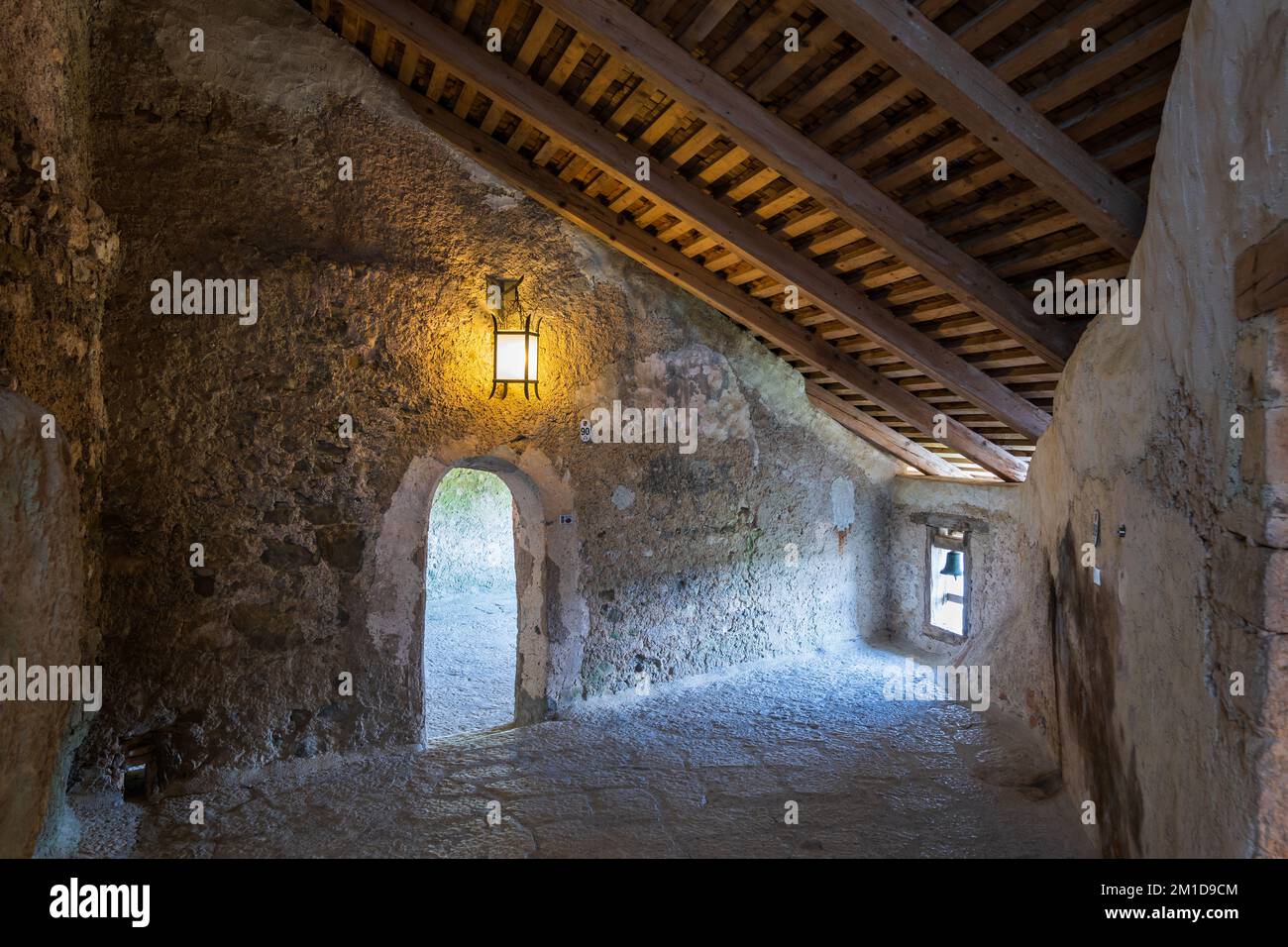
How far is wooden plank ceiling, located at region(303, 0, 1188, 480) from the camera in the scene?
2754 millimetres

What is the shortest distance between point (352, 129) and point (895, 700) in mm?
4892

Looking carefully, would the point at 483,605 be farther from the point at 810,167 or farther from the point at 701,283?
the point at 810,167

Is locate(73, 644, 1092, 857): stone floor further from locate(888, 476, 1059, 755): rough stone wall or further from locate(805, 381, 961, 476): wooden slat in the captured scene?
locate(805, 381, 961, 476): wooden slat

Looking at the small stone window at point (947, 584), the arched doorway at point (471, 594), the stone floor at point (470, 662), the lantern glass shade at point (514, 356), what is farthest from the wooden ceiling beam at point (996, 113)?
the arched doorway at point (471, 594)

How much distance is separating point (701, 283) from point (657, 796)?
304 cm

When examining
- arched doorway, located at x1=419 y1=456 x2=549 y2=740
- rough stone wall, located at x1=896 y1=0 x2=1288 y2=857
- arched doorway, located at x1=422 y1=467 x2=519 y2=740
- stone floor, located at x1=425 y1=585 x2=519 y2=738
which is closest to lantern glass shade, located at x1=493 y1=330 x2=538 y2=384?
arched doorway, located at x1=419 y1=456 x2=549 y2=740

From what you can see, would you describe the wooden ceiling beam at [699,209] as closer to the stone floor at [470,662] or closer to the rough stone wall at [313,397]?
the rough stone wall at [313,397]

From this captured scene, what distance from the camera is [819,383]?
5.98 metres

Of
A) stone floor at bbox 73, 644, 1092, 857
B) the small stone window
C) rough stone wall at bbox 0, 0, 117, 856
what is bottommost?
stone floor at bbox 73, 644, 1092, 857

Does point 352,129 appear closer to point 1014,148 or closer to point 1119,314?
point 1014,148

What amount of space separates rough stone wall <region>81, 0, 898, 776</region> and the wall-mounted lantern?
0.10 metres

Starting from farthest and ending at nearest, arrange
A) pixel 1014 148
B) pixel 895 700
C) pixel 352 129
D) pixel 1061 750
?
pixel 895 700
pixel 352 129
pixel 1061 750
pixel 1014 148

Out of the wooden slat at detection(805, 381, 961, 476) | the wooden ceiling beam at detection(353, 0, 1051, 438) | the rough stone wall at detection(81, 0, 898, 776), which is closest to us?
the wooden ceiling beam at detection(353, 0, 1051, 438)
